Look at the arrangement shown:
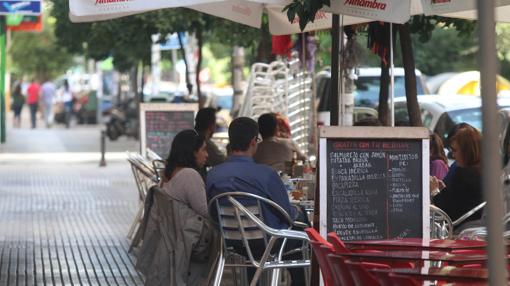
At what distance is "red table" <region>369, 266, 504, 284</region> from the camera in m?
4.99

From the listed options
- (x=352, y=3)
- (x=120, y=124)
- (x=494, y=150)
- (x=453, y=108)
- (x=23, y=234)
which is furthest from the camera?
(x=120, y=124)

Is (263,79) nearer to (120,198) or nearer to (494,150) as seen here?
(120,198)

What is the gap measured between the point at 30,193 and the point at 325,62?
23.2ft

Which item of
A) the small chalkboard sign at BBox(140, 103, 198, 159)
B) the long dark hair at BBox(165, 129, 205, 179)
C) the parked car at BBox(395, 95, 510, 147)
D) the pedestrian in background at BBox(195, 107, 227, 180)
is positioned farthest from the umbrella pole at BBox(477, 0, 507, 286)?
the parked car at BBox(395, 95, 510, 147)

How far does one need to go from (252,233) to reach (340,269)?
2594 millimetres

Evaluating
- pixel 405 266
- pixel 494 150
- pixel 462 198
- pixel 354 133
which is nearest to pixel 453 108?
pixel 462 198

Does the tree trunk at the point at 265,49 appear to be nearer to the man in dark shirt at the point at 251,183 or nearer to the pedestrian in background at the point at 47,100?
the man in dark shirt at the point at 251,183

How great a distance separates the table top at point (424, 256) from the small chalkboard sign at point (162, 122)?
992 cm

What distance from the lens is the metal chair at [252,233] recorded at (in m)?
7.29

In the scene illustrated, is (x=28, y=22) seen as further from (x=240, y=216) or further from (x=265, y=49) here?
(x=240, y=216)

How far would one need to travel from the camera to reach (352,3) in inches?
315

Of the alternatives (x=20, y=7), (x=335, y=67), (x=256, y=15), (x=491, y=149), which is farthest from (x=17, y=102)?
(x=491, y=149)

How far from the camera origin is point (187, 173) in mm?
8234

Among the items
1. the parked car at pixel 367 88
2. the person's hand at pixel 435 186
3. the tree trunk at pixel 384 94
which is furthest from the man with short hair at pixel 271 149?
the parked car at pixel 367 88
